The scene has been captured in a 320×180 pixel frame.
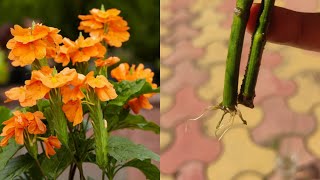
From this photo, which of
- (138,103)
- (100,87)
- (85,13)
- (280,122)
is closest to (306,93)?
(280,122)

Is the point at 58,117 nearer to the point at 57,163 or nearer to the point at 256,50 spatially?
the point at 57,163

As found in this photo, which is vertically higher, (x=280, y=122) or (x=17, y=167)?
(x=280, y=122)

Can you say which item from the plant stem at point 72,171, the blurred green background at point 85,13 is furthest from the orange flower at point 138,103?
the blurred green background at point 85,13

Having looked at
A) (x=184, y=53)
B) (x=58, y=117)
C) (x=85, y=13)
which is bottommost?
(x=85, y=13)

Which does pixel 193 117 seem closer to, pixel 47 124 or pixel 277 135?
pixel 277 135

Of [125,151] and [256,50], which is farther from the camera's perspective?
[125,151]

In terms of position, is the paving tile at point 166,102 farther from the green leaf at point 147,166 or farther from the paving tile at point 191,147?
the green leaf at point 147,166

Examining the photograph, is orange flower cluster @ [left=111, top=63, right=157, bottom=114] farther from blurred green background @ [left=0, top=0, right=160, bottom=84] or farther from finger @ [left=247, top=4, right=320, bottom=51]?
blurred green background @ [left=0, top=0, right=160, bottom=84]
